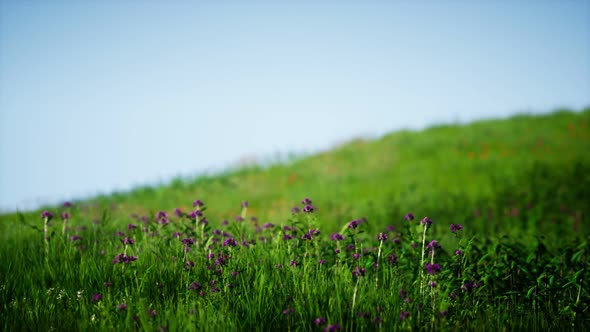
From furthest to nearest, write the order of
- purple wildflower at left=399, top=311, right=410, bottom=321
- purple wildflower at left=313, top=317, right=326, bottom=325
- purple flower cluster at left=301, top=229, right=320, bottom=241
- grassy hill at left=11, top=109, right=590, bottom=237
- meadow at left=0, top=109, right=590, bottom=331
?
grassy hill at left=11, top=109, right=590, bottom=237
purple flower cluster at left=301, top=229, right=320, bottom=241
meadow at left=0, top=109, right=590, bottom=331
purple wildflower at left=399, top=311, right=410, bottom=321
purple wildflower at left=313, top=317, right=326, bottom=325

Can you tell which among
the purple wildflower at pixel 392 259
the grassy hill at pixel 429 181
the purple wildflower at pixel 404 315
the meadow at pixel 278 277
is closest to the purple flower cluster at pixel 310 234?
the meadow at pixel 278 277

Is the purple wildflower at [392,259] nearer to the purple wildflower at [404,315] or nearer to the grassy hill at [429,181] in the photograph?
the purple wildflower at [404,315]

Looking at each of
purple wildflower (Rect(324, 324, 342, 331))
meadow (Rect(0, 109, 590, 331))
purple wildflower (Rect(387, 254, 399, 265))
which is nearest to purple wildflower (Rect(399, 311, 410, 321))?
meadow (Rect(0, 109, 590, 331))

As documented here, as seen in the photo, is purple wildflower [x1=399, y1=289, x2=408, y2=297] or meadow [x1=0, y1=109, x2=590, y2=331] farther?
purple wildflower [x1=399, y1=289, x2=408, y2=297]

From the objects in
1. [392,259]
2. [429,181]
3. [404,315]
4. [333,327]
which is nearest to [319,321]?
[333,327]

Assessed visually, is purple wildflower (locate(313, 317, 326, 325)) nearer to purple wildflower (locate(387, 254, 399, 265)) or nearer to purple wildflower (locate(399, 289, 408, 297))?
purple wildflower (locate(399, 289, 408, 297))

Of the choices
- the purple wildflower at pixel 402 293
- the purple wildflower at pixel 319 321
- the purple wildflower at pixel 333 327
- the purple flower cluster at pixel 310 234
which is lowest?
the purple wildflower at pixel 402 293

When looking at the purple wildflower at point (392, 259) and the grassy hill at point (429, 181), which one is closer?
the purple wildflower at point (392, 259)

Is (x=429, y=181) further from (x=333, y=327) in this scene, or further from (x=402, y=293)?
(x=333, y=327)

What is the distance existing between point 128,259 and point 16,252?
2194mm

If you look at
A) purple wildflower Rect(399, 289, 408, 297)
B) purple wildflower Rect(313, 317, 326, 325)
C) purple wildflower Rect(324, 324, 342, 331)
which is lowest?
purple wildflower Rect(399, 289, 408, 297)

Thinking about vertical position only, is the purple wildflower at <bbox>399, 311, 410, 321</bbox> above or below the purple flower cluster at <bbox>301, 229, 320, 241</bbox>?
below

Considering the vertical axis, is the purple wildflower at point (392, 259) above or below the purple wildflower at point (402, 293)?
above

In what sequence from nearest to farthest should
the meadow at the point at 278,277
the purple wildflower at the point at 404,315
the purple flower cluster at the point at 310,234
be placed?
1. the purple wildflower at the point at 404,315
2. the meadow at the point at 278,277
3. the purple flower cluster at the point at 310,234
